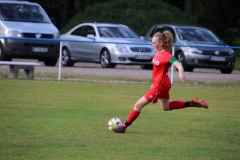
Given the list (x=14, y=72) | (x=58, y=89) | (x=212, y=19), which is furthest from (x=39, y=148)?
(x=212, y=19)

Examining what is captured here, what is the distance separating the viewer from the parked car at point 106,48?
80.2 feet

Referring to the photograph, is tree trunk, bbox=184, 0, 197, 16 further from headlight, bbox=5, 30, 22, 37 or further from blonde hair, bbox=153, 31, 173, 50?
blonde hair, bbox=153, 31, 173, 50

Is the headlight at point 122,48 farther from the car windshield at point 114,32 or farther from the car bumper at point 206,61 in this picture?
the car bumper at point 206,61

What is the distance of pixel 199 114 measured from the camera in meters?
13.3

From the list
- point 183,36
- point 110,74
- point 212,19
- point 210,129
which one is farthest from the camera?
point 212,19

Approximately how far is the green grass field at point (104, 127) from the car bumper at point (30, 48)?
5573 millimetres

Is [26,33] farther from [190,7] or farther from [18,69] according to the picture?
[190,7]

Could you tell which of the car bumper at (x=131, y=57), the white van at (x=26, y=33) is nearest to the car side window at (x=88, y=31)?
the white van at (x=26, y=33)

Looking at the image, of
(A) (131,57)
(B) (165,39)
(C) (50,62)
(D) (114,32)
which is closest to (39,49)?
(C) (50,62)

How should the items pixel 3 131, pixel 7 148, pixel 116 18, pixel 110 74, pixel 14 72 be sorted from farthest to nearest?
pixel 116 18 < pixel 110 74 < pixel 14 72 < pixel 3 131 < pixel 7 148

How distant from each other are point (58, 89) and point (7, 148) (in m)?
9.53

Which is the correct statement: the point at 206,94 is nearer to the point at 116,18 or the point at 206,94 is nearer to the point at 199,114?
the point at 199,114

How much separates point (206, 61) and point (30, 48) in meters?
6.29

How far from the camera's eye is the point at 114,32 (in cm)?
2620
